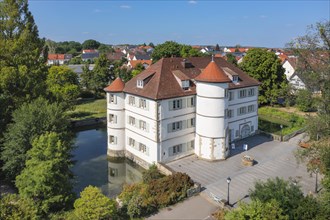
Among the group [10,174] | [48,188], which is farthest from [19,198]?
[10,174]

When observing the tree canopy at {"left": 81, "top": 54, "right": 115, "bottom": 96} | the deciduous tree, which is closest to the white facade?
the deciduous tree

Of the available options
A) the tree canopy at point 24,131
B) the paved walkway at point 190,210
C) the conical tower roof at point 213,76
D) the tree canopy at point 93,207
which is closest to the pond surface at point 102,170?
the tree canopy at point 24,131

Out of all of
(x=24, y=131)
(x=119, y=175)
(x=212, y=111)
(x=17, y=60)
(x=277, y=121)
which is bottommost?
(x=119, y=175)

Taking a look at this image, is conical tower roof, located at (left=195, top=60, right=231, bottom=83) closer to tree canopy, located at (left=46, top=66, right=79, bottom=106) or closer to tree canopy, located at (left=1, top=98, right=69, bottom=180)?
tree canopy, located at (left=1, top=98, right=69, bottom=180)

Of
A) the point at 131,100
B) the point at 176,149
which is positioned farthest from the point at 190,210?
the point at 131,100

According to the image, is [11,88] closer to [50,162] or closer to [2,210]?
[50,162]

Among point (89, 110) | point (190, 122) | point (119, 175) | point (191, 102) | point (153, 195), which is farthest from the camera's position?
point (89, 110)

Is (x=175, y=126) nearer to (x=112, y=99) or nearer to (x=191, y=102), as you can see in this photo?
(x=191, y=102)

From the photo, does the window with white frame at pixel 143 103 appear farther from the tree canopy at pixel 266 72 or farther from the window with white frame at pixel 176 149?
the tree canopy at pixel 266 72
